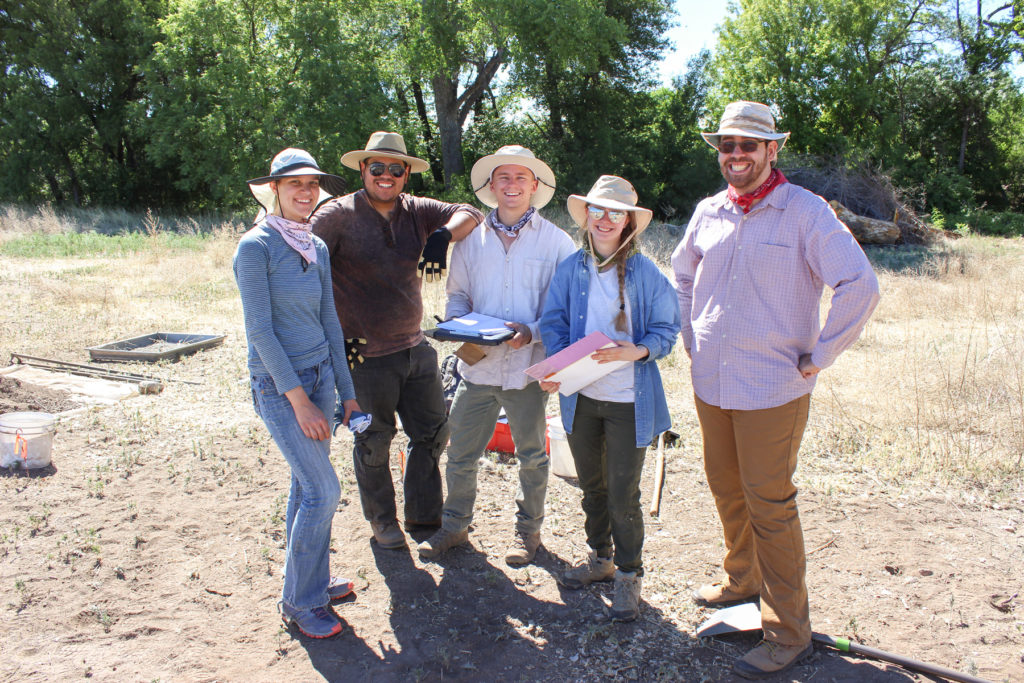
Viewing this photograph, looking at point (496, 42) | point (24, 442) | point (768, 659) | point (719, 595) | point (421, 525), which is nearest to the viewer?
point (768, 659)

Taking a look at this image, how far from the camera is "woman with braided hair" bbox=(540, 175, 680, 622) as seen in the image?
331 centimetres

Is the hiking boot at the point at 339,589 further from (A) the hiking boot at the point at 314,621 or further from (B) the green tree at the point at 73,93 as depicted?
(B) the green tree at the point at 73,93

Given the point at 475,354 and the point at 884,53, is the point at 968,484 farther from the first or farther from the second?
the point at 884,53

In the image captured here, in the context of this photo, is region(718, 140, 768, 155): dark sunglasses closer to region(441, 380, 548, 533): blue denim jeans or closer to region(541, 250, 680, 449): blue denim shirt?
region(541, 250, 680, 449): blue denim shirt

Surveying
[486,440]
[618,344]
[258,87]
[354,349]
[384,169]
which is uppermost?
[258,87]

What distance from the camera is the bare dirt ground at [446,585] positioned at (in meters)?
3.22

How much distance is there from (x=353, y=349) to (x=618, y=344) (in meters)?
1.44

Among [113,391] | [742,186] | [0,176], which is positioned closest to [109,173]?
[0,176]

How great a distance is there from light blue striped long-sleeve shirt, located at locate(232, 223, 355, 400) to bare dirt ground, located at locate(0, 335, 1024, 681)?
1.32 metres

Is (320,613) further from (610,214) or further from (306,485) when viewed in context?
(610,214)

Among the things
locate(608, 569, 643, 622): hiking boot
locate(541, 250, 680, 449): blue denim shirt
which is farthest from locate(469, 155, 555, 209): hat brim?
locate(608, 569, 643, 622): hiking boot

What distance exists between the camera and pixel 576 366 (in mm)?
3195

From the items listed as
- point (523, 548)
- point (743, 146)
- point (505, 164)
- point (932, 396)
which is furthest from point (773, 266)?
point (932, 396)

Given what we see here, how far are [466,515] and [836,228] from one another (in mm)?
2464
